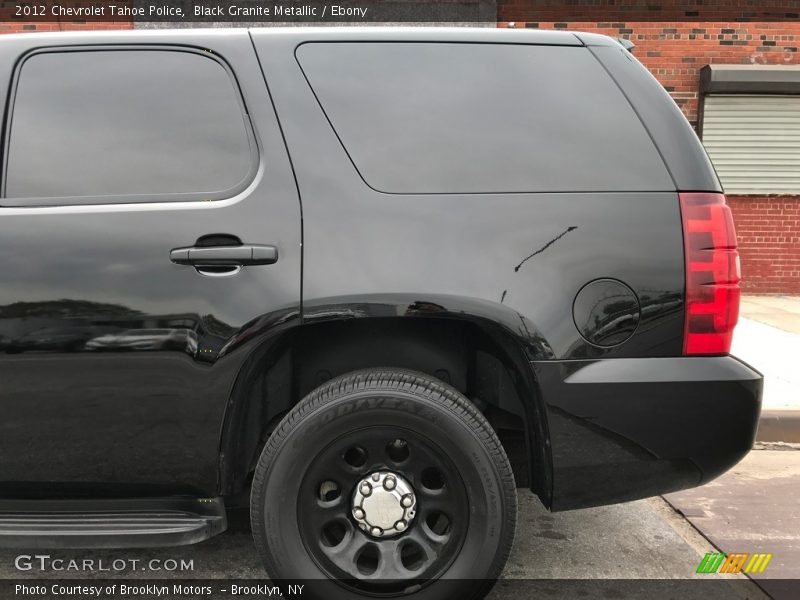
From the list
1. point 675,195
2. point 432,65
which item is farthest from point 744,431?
point 432,65

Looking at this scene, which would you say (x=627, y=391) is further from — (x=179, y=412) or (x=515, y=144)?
(x=179, y=412)

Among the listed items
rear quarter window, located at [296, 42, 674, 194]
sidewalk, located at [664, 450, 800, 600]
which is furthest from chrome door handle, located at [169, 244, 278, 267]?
sidewalk, located at [664, 450, 800, 600]

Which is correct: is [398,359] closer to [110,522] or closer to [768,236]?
[110,522]

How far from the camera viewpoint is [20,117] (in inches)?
91.0

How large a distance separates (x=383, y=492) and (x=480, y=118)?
1245mm

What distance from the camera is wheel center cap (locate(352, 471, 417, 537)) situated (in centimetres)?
216

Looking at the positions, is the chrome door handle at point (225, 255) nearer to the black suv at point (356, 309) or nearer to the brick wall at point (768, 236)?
the black suv at point (356, 309)

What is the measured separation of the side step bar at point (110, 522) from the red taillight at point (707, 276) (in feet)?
5.34

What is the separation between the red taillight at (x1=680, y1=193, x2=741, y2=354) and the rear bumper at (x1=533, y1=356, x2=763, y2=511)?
71 millimetres

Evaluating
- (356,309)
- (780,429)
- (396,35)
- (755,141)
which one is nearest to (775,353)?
(780,429)

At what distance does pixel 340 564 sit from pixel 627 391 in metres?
1.05

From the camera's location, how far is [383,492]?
85.1 inches

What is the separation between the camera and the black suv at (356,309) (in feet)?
7.00
